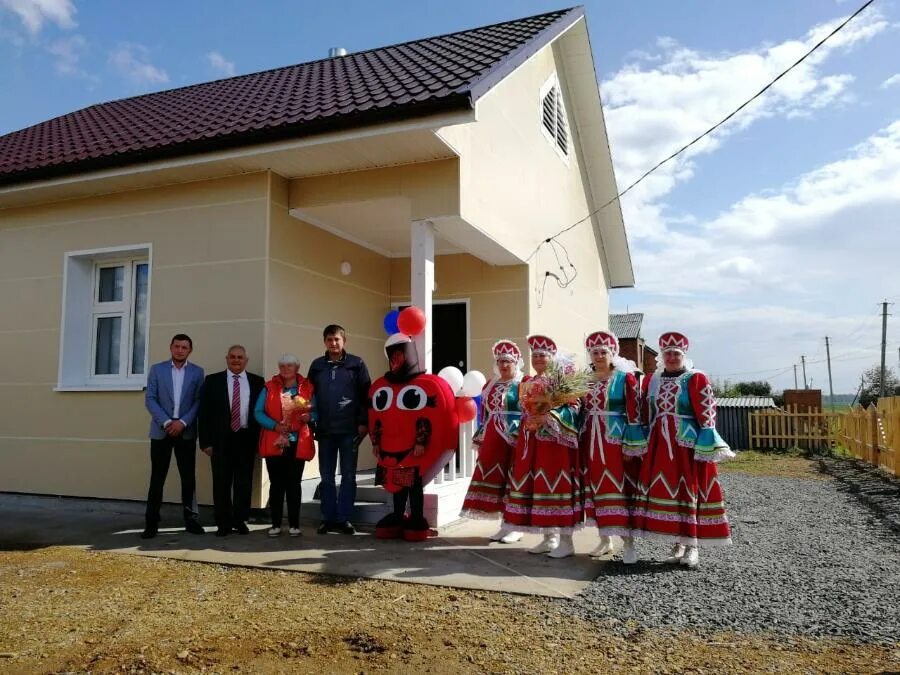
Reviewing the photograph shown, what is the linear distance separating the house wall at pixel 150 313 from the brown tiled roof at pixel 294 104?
0.62 meters

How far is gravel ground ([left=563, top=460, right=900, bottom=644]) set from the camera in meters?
3.98

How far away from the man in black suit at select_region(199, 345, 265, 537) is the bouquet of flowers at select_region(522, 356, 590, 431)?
2.63 metres

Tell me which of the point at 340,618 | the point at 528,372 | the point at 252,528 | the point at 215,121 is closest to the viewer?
the point at 340,618

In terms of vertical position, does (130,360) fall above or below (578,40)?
below

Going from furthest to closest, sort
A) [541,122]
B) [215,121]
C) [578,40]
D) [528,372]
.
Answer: [578,40] < [541,122] < [528,372] < [215,121]

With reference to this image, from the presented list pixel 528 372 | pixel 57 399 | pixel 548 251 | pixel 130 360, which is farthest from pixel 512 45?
pixel 57 399

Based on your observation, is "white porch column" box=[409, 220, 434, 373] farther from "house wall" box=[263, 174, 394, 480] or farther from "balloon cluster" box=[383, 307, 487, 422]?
"house wall" box=[263, 174, 394, 480]

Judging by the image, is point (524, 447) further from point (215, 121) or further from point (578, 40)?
point (578, 40)

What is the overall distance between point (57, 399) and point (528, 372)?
587 cm

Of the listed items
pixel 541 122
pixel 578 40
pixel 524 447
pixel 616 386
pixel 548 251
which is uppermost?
pixel 578 40

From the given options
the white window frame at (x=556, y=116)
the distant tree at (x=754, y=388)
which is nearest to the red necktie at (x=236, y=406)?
the white window frame at (x=556, y=116)

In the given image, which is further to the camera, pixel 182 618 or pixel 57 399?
pixel 57 399

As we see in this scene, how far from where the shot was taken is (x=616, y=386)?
5.51m

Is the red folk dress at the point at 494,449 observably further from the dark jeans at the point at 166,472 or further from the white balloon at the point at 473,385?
the dark jeans at the point at 166,472
